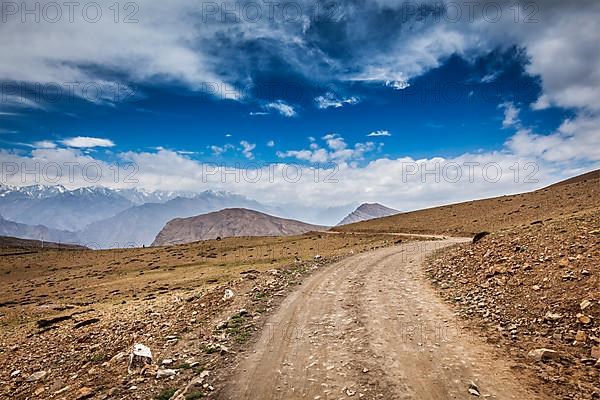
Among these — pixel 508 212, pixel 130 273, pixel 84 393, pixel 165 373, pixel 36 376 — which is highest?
pixel 508 212

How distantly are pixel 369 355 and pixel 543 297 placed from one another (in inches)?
306

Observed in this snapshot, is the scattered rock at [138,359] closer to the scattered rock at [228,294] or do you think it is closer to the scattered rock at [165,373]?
the scattered rock at [165,373]

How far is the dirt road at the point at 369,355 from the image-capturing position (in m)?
8.84

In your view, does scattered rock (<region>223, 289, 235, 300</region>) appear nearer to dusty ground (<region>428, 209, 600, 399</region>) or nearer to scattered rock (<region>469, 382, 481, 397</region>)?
dusty ground (<region>428, 209, 600, 399</region>)

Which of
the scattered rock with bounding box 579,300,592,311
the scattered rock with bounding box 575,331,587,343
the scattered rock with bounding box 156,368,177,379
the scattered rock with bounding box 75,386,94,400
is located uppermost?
the scattered rock with bounding box 579,300,592,311

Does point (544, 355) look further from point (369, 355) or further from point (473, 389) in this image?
point (369, 355)

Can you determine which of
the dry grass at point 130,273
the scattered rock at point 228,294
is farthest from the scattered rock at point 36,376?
the dry grass at point 130,273

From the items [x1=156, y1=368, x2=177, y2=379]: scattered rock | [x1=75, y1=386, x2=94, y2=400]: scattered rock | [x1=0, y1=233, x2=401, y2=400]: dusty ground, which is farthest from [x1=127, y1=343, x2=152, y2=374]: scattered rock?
[x1=75, y1=386, x2=94, y2=400]: scattered rock

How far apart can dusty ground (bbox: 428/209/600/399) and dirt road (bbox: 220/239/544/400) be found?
35.1 inches

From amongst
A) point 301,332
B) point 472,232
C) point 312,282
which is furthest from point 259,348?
point 472,232

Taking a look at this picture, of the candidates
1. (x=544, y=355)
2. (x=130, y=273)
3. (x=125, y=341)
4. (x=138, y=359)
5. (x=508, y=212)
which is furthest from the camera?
(x=508, y=212)

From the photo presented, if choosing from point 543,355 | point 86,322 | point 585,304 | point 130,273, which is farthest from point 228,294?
point 130,273

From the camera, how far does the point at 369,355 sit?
10828mm

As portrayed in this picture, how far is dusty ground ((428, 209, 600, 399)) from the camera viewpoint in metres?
9.50
